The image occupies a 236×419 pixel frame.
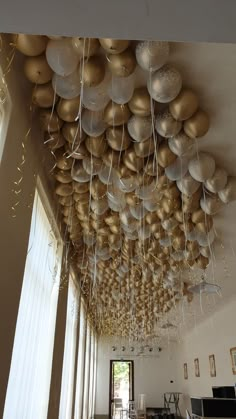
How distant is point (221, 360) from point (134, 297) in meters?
2.59

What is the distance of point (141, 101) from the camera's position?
5.35ft

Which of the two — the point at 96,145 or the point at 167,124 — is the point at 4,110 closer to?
the point at 96,145

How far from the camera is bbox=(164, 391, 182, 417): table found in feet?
32.0

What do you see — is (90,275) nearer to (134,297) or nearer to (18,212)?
(134,297)

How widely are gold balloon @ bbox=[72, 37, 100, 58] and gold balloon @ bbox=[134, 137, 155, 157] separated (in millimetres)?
605

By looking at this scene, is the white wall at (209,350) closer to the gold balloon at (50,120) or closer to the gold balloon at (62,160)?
the gold balloon at (62,160)

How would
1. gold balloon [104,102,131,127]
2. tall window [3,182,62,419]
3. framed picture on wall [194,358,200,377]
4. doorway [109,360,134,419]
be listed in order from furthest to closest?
doorway [109,360,134,419]
framed picture on wall [194,358,200,377]
tall window [3,182,62,419]
gold balloon [104,102,131,127]

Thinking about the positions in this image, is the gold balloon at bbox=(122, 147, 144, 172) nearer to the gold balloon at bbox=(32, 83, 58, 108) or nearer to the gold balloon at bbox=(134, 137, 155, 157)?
the gold balloon at bbox=(134, 137, 155, 157)

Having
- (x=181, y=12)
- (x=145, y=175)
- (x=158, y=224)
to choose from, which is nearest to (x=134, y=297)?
(x=158, y=224)

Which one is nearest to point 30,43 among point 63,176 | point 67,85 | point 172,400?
point 67,85

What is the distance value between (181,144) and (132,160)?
31 cm

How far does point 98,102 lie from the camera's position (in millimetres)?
1579

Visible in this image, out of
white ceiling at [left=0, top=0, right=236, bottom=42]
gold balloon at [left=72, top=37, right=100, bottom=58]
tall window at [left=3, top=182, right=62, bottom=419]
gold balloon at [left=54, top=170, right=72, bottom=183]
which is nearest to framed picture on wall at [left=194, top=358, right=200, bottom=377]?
tall window at [left=3, top=182, right=62, bottom=419]

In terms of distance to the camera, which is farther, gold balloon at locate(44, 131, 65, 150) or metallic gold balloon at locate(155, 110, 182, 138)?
gold balloon at locate(44, 131, 65, 150)
